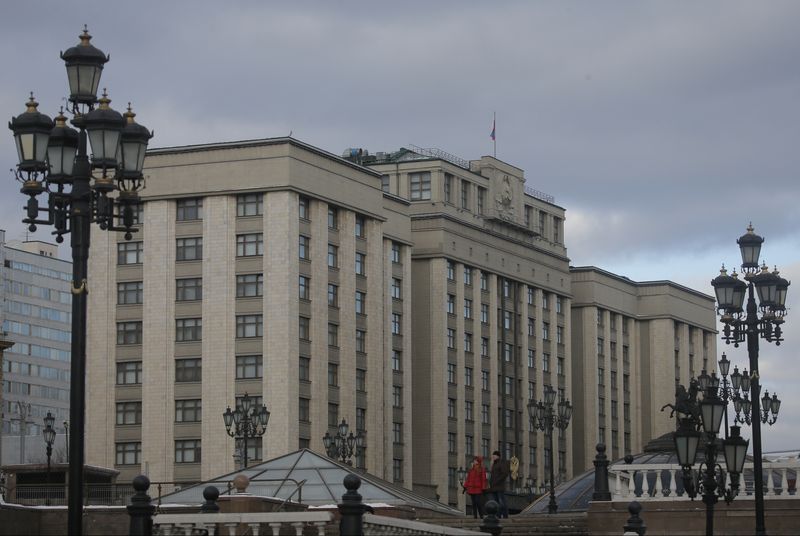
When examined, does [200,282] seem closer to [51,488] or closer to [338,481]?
[51,488]

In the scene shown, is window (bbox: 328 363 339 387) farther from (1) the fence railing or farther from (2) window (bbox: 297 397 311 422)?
(1) the fence railing

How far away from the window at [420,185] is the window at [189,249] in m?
18.6

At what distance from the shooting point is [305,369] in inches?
3275

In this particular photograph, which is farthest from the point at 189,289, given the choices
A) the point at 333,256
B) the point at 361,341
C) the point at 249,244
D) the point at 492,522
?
the point at 492,522

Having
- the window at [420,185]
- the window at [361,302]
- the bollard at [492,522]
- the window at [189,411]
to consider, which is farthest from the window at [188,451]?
the bollard at [492,522]

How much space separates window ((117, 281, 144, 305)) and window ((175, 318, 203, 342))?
2.48m

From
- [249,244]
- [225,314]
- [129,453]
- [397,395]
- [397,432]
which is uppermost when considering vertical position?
[249,244]

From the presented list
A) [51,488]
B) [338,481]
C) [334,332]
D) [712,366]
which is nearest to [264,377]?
[334,332]

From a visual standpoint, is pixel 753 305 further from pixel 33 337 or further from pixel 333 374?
pixel 33 337

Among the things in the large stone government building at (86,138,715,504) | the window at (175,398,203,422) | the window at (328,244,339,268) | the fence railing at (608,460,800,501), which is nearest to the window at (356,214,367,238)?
the large stone government building at (86,138,715,504)

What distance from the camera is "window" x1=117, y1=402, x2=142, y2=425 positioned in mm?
84500

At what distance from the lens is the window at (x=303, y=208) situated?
83.9 meters

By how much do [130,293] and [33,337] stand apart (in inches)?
2181

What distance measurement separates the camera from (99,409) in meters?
85.1
